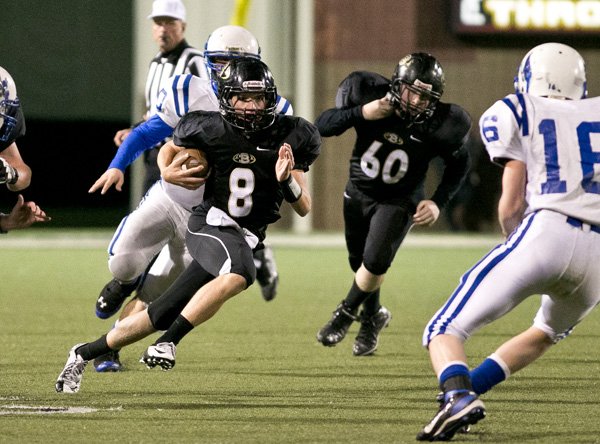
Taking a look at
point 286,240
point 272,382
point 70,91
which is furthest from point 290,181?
point 70,91

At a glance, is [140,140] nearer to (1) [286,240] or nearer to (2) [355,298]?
(2) [355,298]

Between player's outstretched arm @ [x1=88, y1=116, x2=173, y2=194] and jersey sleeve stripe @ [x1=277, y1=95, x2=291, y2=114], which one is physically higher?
jersey sleeve stripe @ [x1=277, y1=95, x2=291, y2=114]

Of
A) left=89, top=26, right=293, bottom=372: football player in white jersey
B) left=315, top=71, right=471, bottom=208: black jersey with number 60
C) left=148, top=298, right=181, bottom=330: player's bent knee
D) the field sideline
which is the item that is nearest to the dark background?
the field sideline

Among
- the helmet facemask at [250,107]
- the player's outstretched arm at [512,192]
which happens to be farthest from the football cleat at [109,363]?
the player's outstretched arm at [512,192]

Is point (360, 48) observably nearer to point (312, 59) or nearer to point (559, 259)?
point (312, 59)

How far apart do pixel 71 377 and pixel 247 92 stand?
129cm

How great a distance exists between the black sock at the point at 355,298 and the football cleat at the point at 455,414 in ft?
8.01

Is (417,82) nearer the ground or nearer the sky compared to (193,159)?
nearer the sky

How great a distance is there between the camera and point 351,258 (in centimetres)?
661

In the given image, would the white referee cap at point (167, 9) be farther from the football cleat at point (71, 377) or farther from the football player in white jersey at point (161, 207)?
the football cleat at point (71, 377)

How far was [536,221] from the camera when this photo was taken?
4031 mm

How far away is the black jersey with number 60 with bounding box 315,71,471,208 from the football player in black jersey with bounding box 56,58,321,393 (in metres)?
1.15

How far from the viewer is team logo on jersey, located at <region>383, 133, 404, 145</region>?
20.3 feet

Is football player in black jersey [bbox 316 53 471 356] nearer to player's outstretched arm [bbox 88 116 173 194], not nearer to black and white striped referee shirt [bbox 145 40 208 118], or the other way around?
player's outstretched arm [bbox 88 116 173 194]
